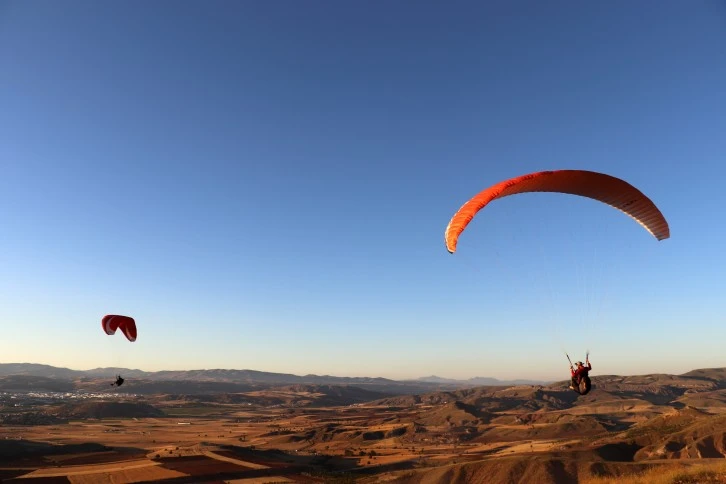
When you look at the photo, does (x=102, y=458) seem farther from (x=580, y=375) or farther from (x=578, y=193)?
(x=578, y=193)

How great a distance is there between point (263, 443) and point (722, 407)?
97.3 metres

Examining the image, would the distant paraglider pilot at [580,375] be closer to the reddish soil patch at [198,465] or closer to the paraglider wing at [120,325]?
the paraglider wing at [120,325]

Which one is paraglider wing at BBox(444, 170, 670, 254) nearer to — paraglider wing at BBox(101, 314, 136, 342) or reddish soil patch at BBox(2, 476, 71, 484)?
paraglider wing at BBox(101, 314, 136, 342)

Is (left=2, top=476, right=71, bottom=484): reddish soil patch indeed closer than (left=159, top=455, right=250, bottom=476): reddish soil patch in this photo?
Yes

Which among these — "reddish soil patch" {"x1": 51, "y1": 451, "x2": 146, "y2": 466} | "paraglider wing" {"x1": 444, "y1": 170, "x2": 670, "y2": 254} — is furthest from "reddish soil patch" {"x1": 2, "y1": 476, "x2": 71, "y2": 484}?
"paraglider wing" {"x1": 444, "y1": 170, "x2": 670, "y2": 254}

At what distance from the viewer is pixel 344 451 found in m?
66.5

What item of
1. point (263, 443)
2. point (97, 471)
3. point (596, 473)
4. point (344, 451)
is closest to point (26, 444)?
point (97, 471)

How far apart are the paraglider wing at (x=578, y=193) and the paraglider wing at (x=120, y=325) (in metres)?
26.0

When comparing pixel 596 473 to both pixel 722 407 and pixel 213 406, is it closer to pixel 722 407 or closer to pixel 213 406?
pixel 722 407

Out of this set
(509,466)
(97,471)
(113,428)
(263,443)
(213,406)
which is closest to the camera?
(509,466)

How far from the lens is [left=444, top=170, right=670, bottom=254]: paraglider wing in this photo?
17531 millimetres

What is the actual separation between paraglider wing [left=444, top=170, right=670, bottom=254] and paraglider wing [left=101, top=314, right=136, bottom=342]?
2598 centimetres

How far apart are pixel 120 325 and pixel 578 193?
3126 centimetres

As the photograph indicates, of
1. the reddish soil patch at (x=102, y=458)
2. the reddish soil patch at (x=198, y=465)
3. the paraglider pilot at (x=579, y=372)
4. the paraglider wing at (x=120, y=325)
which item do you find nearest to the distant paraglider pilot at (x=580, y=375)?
the paraglider pilot at (x=579, y=372)
